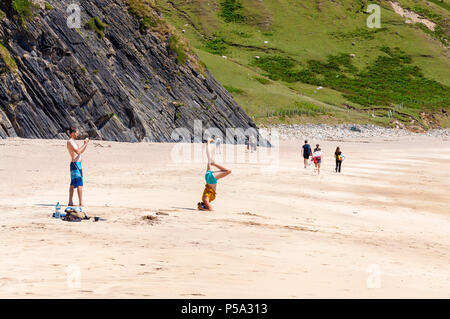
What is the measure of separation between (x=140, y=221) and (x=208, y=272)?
4220mm

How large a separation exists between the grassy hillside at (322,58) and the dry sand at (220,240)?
2713 inches

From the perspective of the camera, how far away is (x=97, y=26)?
4681 cm

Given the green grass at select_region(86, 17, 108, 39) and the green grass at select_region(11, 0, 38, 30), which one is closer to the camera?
the green grass at select_region(11, 0, 38, 30)

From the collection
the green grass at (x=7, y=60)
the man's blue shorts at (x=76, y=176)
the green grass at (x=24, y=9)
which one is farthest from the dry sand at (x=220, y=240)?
the green grass at (x=24, y=9)

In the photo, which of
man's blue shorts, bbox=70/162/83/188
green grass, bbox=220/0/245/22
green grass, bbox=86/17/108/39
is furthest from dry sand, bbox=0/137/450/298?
green grass, bbox=220/0/245/22

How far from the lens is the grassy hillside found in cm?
9975

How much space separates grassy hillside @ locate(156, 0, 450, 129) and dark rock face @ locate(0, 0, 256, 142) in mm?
38985

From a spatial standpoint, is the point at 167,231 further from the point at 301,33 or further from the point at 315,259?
the point at 301,33

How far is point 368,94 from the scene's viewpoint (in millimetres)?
124125

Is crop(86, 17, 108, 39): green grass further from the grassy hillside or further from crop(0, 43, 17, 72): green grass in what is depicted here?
the grassy hillside

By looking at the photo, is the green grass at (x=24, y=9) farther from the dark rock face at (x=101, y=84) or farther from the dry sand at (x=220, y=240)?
the dry sand at (x=220, y=240)

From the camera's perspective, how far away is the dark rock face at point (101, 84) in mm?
37375

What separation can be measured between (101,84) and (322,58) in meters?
113

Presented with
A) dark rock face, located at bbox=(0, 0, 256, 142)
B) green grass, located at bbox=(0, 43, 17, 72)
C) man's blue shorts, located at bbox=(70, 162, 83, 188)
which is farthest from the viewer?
dark rock face, located at bbox=(0, 0, 256, 142)
